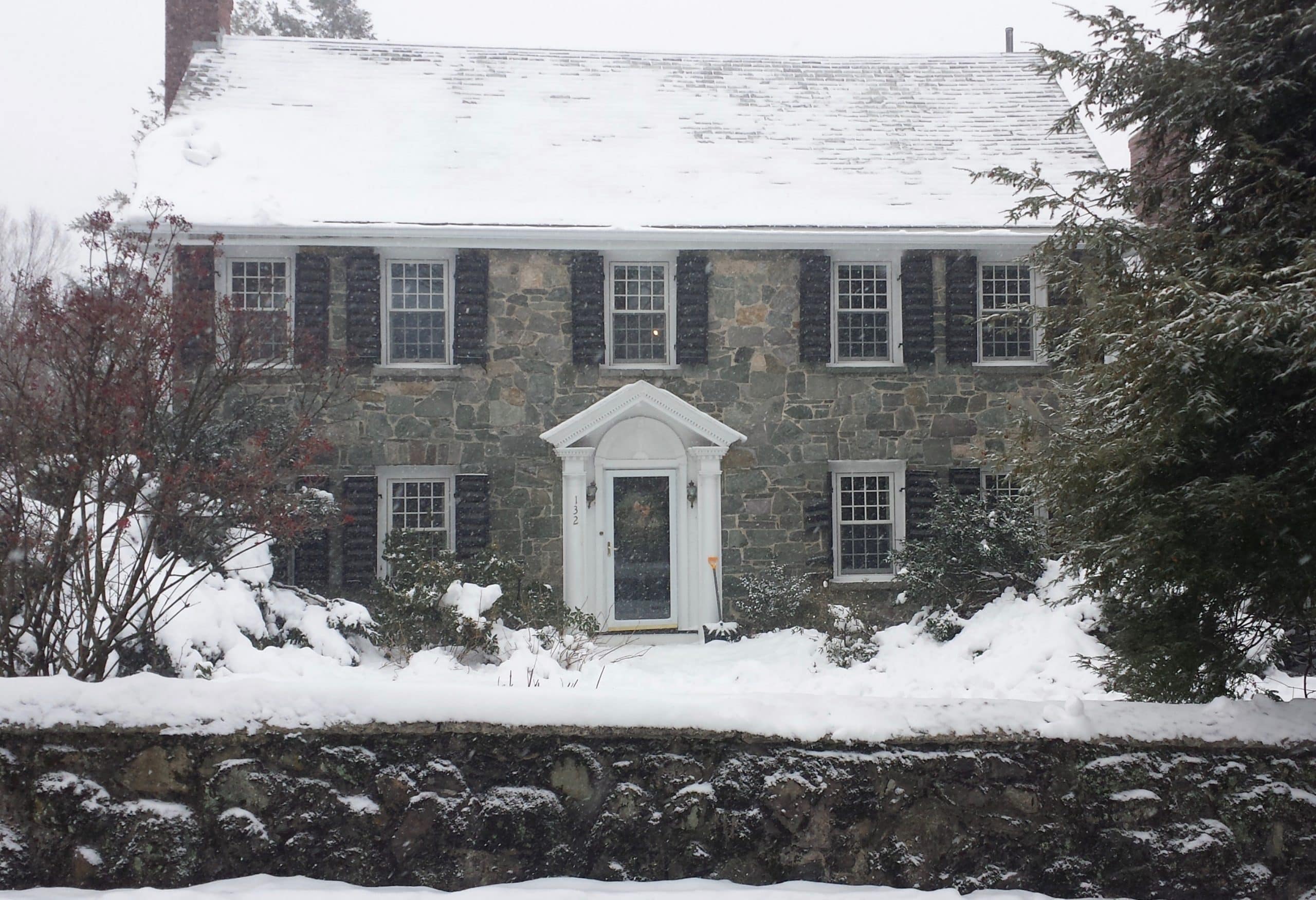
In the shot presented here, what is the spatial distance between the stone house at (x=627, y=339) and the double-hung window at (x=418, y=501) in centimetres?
3

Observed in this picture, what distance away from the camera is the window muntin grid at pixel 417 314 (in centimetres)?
1181

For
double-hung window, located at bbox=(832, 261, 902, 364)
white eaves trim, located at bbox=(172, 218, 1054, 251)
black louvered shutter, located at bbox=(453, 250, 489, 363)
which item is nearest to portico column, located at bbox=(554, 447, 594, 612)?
black louvered shutter, located at bbox=(453, 250, 489, 363)

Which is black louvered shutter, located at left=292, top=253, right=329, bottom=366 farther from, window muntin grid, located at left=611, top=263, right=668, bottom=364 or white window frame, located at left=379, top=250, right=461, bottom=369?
window muntin grid, located at left=611, top=263, right=668, bottom=364

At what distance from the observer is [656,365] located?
12.0 m

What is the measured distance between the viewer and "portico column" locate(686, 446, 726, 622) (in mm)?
11688

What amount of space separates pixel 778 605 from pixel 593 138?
695 centimetres

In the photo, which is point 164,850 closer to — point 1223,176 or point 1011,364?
point 1223,176

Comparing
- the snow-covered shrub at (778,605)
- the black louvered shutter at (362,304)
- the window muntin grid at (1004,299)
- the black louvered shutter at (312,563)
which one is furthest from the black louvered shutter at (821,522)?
the black louvered shutter at (312,563)

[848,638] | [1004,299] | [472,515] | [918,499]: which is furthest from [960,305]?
[472,515]

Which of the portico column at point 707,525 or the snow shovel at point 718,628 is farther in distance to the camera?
the portico column at point 707,525

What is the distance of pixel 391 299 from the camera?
1180 centimetres

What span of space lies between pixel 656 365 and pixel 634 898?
8.95m

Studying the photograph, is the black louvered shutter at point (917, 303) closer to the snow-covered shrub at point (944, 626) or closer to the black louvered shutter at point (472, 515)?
the snow-covered shrub at point (944, 626)

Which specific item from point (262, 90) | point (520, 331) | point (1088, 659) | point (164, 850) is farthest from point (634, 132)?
point (164, 850)
